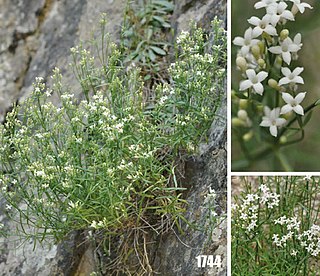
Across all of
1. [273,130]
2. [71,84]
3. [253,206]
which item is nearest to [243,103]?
[273,130]

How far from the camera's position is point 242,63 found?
2.09 m

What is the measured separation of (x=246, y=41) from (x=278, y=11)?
0.14 metres

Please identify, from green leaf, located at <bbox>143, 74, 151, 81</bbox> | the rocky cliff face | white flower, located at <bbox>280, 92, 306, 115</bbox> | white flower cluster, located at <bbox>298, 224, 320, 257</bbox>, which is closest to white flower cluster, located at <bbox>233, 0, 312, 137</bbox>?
white flower, located at <bbox>280, 92, 306, 115</bbox>

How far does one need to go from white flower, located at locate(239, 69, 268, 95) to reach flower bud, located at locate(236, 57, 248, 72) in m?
0.04

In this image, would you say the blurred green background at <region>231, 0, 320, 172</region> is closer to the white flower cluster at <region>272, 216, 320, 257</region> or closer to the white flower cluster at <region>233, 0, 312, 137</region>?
the white flower cluster at <region>233, 0, 312, 137</region>

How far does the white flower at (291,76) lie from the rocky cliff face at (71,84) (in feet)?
1.25

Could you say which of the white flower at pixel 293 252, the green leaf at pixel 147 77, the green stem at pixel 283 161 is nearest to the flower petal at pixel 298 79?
the green stem at pixel 283 161

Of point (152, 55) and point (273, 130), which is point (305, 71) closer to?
point (273, 130)

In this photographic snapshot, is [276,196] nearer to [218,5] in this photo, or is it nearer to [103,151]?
[103,151]

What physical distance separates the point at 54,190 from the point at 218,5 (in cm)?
109

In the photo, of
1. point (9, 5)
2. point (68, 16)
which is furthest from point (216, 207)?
point (9, 5)

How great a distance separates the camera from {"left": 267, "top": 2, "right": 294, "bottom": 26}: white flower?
2.02m

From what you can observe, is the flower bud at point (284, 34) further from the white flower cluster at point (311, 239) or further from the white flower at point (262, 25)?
the white flower cluster at point (311, 239)

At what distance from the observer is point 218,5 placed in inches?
108
